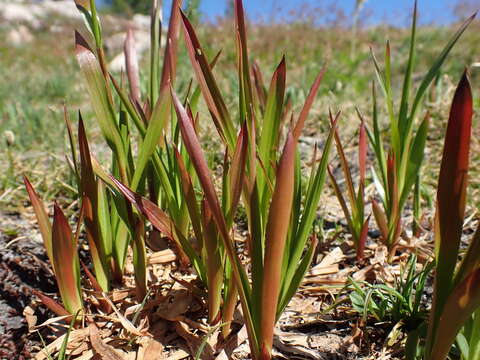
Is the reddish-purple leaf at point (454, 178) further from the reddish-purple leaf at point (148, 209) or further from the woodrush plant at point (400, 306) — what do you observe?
the reddish-purple leaf at point (148, 209)

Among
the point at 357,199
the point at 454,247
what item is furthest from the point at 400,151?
the point at 454,247

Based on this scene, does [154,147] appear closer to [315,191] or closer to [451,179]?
[315,191]

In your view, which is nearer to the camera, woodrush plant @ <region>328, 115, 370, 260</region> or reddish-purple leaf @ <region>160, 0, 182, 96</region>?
reddish-purple leaf @ <region>160, 0, 182, 96</region>

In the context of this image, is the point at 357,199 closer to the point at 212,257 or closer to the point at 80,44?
the point at 212,257

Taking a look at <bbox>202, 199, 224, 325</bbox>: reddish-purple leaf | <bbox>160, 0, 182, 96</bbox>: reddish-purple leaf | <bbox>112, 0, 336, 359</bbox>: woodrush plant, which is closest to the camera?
<bbox>112, 0, 336, 359</bbox>: woodrush plant

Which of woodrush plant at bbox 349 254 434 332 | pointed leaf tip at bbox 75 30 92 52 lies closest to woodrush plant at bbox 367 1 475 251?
woodrush plant at bbox 349 254 434 332

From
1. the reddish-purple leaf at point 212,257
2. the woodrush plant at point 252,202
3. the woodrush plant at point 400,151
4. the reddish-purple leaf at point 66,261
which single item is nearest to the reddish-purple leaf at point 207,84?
the woodrush plant at point 252,202

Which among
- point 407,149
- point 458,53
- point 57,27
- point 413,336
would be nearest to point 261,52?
point 458,53

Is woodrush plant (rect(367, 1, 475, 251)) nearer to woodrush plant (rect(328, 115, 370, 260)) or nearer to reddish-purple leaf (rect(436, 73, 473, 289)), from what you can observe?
woodrush plant (rect(328, 115, 370, 260))
